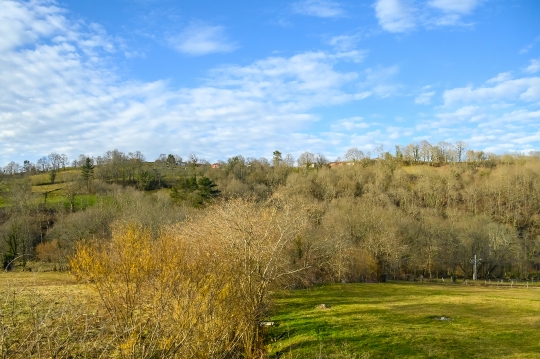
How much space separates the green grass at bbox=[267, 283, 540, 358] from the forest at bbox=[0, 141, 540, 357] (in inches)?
82.6

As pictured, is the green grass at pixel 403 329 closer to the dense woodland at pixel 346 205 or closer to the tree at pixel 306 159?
the dense woodland at pixel 346 205

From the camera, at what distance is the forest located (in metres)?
10.7

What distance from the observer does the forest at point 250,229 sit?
10656 mm

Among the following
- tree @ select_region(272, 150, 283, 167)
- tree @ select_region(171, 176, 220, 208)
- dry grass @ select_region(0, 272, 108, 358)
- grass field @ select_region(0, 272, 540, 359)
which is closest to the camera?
dry grass @ select_region(0, 272, 108, 358)

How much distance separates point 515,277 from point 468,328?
5563 centimetres

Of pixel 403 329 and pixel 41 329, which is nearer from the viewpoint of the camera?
pixel 41 329

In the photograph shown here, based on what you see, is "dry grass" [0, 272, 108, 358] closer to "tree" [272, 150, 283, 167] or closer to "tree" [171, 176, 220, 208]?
"tree" [171, 176, 220, 208]

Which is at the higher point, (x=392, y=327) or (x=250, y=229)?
(x=250, y=229)

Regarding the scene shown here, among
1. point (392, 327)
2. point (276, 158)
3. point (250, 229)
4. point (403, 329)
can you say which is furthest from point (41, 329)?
point (276, 158)

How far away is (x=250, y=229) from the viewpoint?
12711mm

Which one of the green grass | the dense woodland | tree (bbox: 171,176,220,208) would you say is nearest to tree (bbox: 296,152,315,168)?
the dense woodland

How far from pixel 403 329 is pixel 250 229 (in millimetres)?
8696

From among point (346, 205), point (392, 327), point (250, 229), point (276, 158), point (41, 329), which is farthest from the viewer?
point (276, 158)

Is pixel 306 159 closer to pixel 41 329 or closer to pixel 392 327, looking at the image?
pixel 392 327
